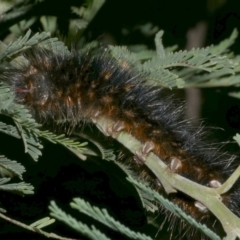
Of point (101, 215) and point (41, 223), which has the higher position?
point (101, 215)

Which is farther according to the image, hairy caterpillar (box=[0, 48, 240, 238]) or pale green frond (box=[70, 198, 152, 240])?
hairy caterpillar (box=[0, 48, 240, 238])

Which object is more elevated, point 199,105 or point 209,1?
point 209,1

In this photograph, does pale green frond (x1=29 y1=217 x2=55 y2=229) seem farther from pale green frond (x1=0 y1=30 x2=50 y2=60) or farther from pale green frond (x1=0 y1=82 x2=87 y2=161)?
pale green frond (x1=0 y1=30 x2=50 y2=60)

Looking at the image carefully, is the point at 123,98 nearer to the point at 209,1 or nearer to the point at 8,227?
the point at 8,227

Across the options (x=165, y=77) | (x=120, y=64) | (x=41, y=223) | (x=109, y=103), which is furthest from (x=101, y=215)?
(x=120, y=64)

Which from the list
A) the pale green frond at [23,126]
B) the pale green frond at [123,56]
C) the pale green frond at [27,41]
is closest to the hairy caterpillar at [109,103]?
the pale green frond at [123,56]

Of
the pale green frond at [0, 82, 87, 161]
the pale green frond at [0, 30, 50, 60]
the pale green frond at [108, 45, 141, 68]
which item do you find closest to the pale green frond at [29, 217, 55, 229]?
the pale green frond at [0, 82, 87, 161]

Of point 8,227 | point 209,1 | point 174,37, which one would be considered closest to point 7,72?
point 8,227

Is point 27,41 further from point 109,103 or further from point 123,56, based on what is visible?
point 123,56
